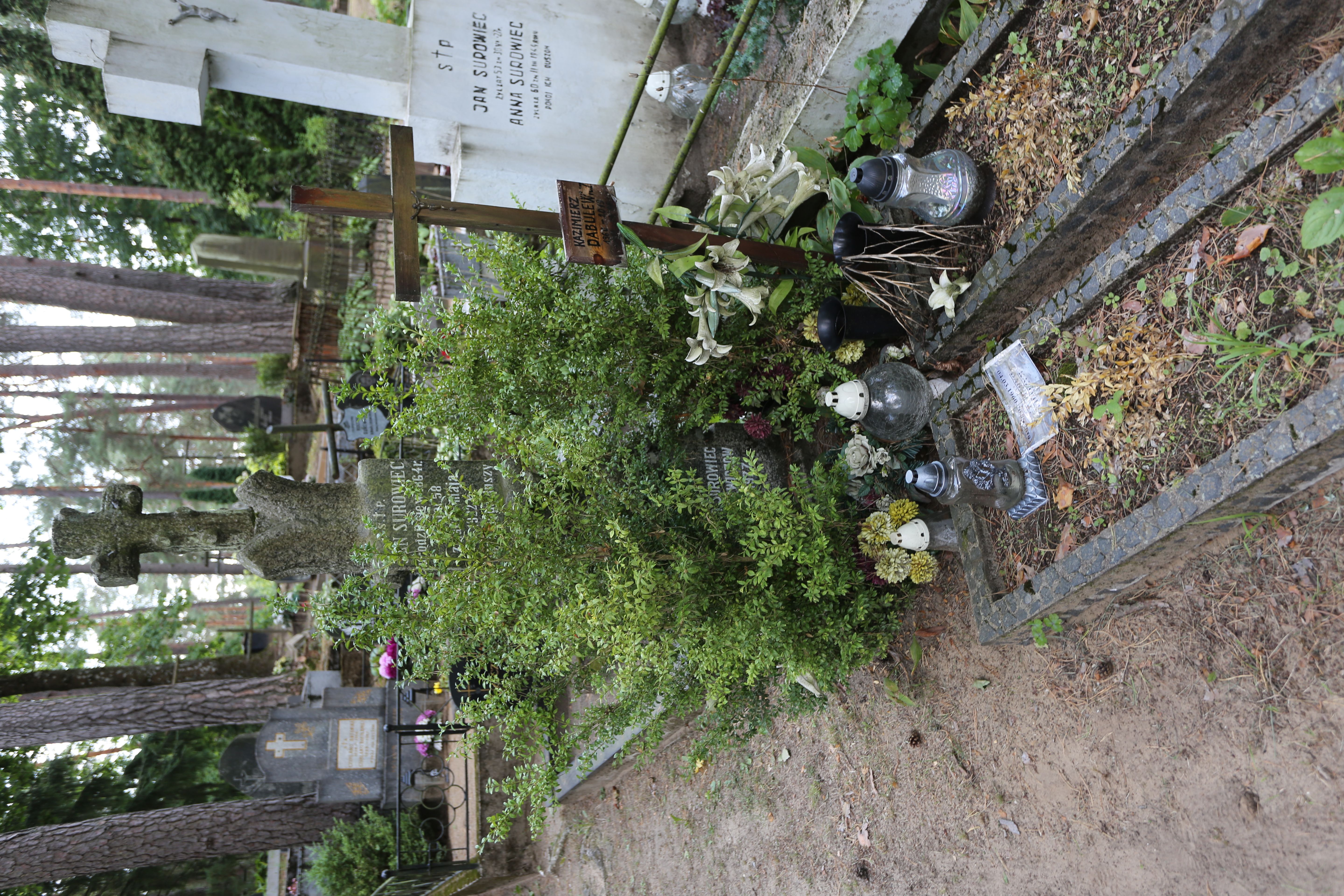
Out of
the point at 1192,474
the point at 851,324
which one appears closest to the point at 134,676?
the point at 851,324

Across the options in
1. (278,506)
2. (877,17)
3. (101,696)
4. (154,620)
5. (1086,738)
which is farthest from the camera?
(154,620)

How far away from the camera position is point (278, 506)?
506cm

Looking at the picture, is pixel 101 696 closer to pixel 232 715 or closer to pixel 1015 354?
pixel 232 715

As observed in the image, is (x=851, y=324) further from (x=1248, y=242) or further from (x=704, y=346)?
(x=1248, y=242)

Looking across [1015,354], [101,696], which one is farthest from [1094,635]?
[101,696]

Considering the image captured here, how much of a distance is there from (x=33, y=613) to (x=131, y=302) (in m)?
4.76

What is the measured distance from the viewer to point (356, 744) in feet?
28.1

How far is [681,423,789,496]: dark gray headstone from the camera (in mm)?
4941

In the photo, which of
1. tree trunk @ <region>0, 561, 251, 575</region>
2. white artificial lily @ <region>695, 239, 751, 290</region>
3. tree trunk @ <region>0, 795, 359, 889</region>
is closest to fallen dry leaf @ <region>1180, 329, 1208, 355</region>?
white artificial lily @ <region>695, 239, 751, 290</region>

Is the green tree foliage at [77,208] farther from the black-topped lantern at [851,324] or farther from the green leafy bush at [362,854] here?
the black-topped lantern at [851,324]

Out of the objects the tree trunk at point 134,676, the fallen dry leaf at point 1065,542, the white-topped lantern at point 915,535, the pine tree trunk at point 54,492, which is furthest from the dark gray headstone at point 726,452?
the pine tree trunk at point 54,492

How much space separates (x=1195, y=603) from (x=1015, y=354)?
4.26ft

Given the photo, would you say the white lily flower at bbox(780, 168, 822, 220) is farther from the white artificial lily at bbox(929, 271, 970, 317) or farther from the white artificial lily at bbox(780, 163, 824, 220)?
the white artificial lily at bbox(929, 271, 970, 317)

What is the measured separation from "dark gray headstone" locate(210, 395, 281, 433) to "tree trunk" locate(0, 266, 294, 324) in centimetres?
159
